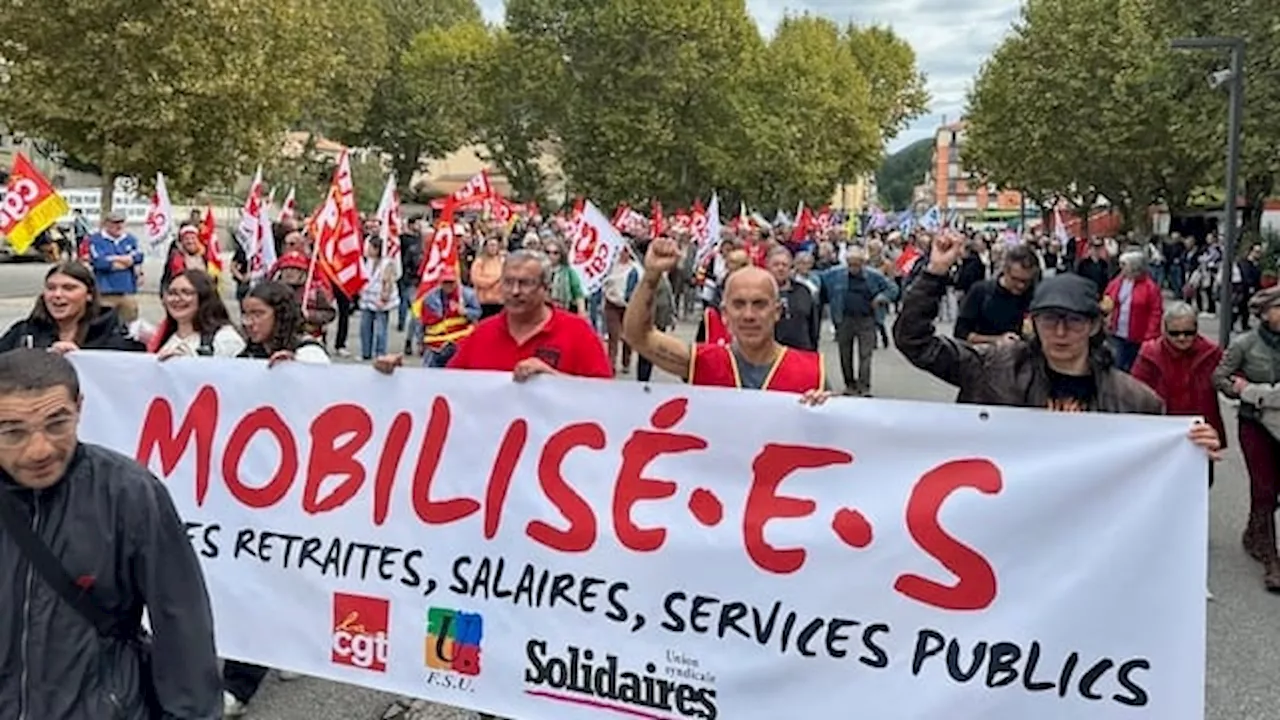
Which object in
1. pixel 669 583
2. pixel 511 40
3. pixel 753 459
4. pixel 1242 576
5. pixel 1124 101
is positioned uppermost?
pixel 511 40

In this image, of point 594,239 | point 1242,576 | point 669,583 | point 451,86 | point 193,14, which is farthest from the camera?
point 451,86

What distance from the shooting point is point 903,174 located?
17675cm

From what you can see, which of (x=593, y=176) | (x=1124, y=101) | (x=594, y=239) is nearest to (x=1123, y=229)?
(x=1124, y=101)

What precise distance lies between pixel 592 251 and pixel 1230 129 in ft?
29.7

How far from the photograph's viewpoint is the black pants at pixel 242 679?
475 centimetres

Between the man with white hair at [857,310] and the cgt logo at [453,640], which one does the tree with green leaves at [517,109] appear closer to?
the man with white hair at [857,310]

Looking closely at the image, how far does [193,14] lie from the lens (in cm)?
2570

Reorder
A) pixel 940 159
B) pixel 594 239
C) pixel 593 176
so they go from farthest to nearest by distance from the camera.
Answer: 1. pixel 940 159
2. pixel 593 176
3. pixel 594 239

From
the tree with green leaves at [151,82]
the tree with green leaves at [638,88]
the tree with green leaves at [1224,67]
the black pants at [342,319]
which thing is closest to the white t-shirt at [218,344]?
the black pants at [342,319]

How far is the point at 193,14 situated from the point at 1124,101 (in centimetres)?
2504

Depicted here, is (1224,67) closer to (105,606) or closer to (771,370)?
(771,370)

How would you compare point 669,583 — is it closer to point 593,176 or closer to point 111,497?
point 111,497

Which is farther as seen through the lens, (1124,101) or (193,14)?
(1124,101)

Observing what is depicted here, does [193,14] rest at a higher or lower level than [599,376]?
higher
